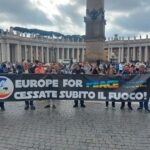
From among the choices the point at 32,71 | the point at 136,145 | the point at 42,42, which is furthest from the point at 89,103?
the point at 42,42

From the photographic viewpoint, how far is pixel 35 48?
12106cm

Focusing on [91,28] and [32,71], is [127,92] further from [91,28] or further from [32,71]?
[91,28]

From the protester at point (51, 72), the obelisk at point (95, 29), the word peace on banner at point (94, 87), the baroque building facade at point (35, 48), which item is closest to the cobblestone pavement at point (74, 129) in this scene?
the protester at point (51, 72)

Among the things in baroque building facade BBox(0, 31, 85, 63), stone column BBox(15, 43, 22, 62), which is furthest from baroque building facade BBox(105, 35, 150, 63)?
stone column BBox(15, 43, 22, 62)

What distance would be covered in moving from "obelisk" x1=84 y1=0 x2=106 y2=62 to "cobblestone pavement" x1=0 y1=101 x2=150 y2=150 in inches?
605

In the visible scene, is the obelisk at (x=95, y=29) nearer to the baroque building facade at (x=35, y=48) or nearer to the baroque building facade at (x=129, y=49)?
the baroque building facade at (x=35, y=48)

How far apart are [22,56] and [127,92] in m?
110

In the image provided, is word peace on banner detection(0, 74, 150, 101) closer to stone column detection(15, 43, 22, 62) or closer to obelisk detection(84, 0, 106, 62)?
obelisk detection(84, 0, 106, 62)

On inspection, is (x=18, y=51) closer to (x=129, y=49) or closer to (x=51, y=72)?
(x=129, y=49)

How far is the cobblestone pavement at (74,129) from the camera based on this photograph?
730cm

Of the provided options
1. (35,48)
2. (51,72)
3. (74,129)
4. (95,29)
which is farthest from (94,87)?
(35,48)

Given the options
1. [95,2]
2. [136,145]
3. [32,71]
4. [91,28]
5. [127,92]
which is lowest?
[136,145]

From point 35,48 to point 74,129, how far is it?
114187 millimetres

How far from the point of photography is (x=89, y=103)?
14117 millimetres
